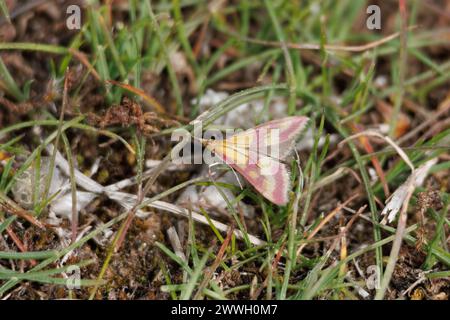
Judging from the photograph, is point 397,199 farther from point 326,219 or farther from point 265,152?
point 265,152

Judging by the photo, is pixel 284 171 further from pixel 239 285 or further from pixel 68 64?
pixel 68 64

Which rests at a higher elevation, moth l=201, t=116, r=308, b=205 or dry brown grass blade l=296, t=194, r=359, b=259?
moth l=201, t=116, r=308, b=205

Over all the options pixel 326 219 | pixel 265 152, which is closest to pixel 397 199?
pixel 326 219

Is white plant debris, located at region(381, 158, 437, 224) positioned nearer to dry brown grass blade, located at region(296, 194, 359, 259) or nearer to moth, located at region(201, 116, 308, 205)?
dry brown grass blade, located at region(296, 194, 359, 259)

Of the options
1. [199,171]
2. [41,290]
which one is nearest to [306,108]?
[199,171]

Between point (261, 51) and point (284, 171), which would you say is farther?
point (261, 51)

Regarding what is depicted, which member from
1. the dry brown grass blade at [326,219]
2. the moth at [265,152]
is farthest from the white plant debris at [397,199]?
the moth at [265,152]

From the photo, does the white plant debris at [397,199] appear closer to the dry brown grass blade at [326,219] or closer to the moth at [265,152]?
the dry brown grass blade at [326,219]

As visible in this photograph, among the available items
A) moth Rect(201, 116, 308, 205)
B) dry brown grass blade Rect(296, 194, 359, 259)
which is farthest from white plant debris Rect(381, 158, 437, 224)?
moth Rect(201, 116, 308, 205)
